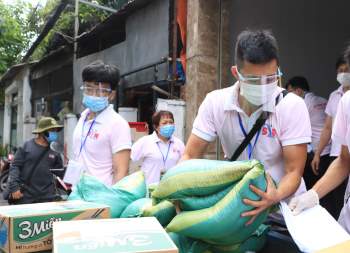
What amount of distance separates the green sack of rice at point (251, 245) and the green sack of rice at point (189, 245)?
32 mm

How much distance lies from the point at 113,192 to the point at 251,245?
0.61 meters

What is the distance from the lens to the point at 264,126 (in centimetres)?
191

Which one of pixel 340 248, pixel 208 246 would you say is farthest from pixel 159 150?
pixel 340 248

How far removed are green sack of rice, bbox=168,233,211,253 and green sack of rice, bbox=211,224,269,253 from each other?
1.2 inches

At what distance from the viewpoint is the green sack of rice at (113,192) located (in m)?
1.77

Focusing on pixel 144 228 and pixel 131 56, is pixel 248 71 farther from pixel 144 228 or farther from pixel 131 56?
pixel 131 56

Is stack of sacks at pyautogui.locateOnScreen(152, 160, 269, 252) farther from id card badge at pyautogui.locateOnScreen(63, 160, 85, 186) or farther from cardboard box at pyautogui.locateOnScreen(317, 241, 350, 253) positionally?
id card badge at pyautogui.locateOnScreen(63, 160, 85, 186)

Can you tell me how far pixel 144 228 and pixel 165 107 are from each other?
14.9ft

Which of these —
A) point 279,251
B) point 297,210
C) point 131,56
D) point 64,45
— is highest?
point 64,45

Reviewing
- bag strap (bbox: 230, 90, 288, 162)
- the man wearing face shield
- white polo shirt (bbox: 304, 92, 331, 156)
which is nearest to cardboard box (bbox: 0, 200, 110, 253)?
bag strap (bbox: 230, 90, 288, 162)

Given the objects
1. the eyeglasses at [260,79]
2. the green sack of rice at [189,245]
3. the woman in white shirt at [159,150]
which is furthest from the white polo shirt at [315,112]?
the green sack of rice at [189,245]

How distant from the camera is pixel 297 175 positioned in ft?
5.89

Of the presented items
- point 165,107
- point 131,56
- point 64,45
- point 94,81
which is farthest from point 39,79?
point 94,81

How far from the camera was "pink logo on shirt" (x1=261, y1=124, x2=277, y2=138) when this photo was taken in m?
1.91
